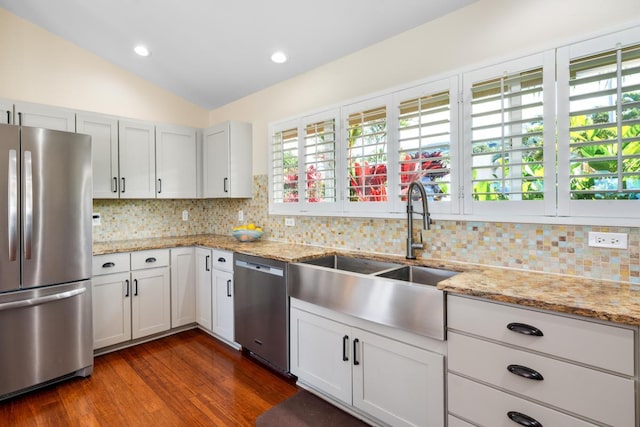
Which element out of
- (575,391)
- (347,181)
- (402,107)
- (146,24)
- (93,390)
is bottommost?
(93,390)

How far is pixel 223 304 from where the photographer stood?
3.10 meters

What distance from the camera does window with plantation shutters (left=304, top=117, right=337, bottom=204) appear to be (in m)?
2.83

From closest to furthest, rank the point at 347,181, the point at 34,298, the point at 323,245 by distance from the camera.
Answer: the point at 34,298
the point at 347,181
the point at 323,245

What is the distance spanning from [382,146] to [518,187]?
0.95 m

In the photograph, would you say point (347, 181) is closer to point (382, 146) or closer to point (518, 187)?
point (382, 146)

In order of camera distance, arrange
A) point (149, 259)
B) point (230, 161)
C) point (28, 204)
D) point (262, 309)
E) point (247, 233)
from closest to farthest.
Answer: point (28, 204) < point (262, 309) < point (149, 259) < point (247, 233) < point (230, 161)

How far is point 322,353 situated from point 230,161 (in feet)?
7.21

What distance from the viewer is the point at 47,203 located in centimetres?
236

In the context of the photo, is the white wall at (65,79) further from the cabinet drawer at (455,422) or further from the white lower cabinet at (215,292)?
the cabinet drawer at (455,422)

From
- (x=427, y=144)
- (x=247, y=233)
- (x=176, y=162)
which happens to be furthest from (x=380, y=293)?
(x=176, y=162)

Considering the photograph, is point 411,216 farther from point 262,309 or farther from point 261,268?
point 262,309

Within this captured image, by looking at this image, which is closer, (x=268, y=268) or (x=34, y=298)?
(x=34, y=298)

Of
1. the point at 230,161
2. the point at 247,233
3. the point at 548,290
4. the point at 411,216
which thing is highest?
the point at 230,161

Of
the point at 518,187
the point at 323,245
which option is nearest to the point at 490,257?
the point at 518,187
